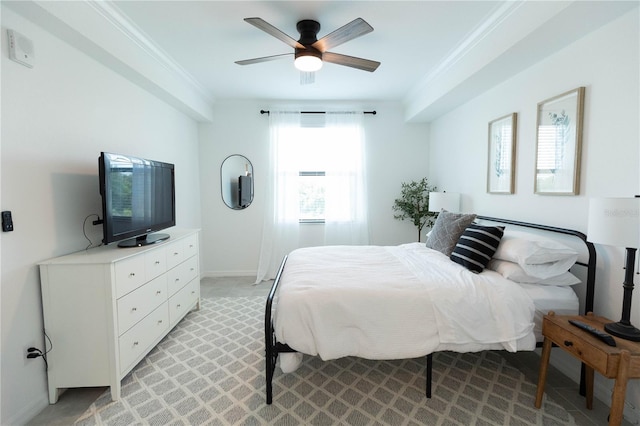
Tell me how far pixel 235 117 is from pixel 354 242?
2.71 meters

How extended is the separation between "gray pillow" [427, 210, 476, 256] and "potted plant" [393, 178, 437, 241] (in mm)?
1379

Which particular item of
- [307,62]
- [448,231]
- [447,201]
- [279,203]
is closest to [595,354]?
[448,231]

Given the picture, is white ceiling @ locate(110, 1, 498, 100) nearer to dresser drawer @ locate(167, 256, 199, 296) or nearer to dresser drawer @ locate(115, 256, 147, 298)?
dresser drawer @ locate(115, 256, 147, 298)

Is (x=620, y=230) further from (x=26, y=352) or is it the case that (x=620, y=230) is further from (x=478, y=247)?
(x=26, y=352)

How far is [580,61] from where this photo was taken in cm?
202

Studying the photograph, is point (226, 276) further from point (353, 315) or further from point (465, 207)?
point (465, 207)

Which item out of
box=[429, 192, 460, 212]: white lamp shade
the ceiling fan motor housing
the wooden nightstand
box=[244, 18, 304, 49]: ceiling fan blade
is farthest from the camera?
box=[429, 192, 460, 212]: white lamp shade

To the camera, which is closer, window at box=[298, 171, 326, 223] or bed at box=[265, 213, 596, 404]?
bed at box=[265, 213, 596, 404]

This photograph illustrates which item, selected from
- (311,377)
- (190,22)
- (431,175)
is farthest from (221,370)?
(431,175)

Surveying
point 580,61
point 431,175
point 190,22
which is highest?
point 190,22

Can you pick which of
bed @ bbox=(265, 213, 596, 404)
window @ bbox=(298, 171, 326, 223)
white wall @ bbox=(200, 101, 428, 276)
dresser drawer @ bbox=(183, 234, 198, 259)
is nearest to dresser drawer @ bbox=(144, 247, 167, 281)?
dresser drawer @ bbox=(183, 234, 198, 259)

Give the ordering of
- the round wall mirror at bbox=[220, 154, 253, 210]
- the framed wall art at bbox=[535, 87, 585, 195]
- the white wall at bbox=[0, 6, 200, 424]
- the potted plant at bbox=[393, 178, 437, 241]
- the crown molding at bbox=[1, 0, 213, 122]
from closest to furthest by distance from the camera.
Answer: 1. the white wall at bbox=[0, 6, 200, 424]
2. the crown molding at bbox=[1, 0, 213, 122]
3. the framed wall art at bbox=[535, 87, 585, 195]
4. the potted plant at bbox=[393, 178, 437, 241]
5. the round wall mirror at bbox=[220, 154, 253, 210]

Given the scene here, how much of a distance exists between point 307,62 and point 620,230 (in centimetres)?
231

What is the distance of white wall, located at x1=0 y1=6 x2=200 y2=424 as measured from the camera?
64.6 inches
